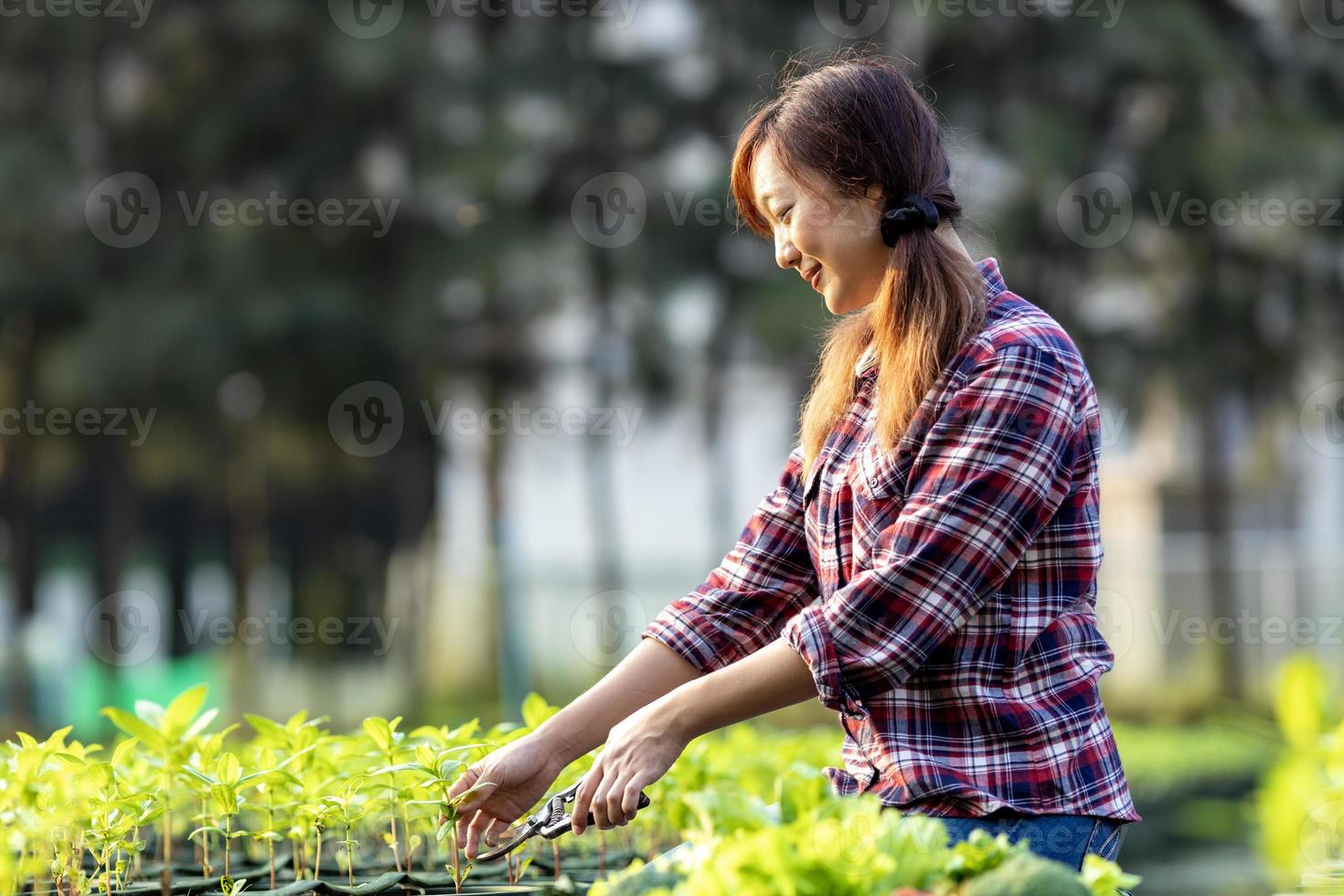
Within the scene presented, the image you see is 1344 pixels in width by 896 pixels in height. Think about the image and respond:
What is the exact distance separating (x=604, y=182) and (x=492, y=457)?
2.27 metres

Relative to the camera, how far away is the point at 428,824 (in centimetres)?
248

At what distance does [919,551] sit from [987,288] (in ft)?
1.42

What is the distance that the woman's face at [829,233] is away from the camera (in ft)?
6.56

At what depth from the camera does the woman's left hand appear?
1750 mm

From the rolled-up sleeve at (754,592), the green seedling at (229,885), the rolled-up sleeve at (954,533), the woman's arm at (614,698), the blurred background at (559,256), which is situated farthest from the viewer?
the blurred background at (559,256)

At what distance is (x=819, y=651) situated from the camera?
170 centimetres

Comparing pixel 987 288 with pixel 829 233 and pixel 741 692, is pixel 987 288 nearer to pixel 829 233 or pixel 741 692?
pixel 829 233

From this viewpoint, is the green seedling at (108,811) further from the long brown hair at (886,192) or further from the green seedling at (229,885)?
the long brown hair at (886,192)

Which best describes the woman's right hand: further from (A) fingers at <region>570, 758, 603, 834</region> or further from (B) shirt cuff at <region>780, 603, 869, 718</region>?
(B) shirt cuff at <region>780, 603, 869, 718</region>

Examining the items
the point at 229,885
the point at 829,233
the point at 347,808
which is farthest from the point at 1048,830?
the point at 229,885

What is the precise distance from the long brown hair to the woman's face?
0.02 metres

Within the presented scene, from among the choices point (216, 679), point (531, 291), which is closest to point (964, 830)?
point (531, 291)

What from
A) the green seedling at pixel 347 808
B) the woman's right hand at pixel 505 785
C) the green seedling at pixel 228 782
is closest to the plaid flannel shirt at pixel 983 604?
the woman's right hand at pixel 505 785

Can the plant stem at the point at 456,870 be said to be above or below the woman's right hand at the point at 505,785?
below
